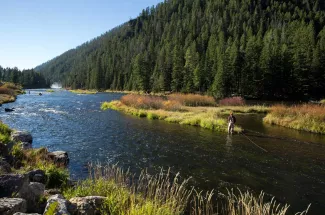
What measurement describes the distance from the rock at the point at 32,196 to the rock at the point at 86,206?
106 cm

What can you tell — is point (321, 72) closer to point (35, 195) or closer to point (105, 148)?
point (105, 148)

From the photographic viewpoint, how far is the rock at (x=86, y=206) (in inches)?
303

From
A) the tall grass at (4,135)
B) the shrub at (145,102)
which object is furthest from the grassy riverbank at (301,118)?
the tall grass at (4,135)

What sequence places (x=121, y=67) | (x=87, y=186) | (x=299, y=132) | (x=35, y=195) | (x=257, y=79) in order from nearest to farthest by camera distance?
1. (x=35, y=195)
2. (x=87, y=186)
3. (x=299, y=132)
4. (x=257, y=79)
5. (x=121, y=67)

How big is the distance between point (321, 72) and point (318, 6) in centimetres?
14083

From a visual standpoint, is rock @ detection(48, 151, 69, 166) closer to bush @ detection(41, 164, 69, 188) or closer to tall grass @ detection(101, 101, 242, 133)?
bush @ detection(41, 164, 69, 188)

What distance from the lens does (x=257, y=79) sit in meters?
76.3

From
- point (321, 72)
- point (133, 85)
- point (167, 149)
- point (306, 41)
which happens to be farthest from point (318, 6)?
point (167, 149)

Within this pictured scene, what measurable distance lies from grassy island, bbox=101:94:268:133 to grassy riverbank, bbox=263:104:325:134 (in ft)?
24.5

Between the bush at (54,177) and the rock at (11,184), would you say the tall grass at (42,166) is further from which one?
the rock at (11,184)

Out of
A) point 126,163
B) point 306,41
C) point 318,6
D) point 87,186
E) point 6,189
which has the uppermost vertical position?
point 318,6

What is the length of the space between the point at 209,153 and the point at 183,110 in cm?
2614

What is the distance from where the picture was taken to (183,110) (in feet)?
154

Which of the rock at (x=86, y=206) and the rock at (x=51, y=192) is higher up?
the rock at (x=86, y=206)
